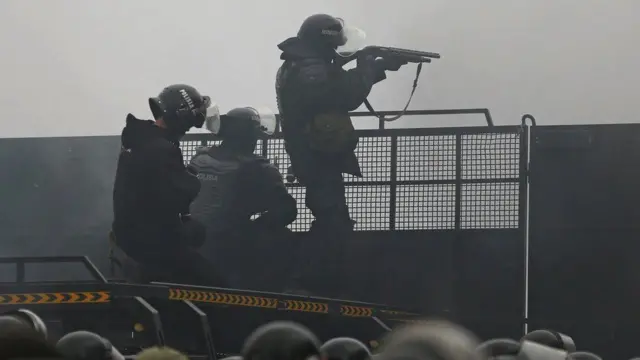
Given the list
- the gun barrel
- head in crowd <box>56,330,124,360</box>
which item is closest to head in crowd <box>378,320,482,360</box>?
head in crowd <box>56,330,124,360</box>

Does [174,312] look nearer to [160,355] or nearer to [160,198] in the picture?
[160,198]

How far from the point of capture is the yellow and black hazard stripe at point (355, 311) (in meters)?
6.29

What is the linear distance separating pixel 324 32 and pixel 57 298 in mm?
2479

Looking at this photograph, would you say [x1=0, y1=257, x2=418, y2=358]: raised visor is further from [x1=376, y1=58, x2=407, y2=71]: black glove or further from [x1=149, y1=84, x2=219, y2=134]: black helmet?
[x1=376, y1=58, x2=407, y2=71]: black glove

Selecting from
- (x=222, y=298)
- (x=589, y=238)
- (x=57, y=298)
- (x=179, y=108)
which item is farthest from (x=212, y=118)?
(x=589, y=238)

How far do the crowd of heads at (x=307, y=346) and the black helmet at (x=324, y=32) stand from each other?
2.56m

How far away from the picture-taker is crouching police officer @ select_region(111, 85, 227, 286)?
247 inches

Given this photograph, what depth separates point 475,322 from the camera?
6.64 metres

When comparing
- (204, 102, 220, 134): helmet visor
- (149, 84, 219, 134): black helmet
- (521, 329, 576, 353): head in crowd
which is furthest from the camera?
(204, 102, 220, 134): helmet visor

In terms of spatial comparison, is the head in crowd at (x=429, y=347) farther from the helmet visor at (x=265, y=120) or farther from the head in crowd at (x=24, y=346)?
the helmet visor at (x=265, y=120)

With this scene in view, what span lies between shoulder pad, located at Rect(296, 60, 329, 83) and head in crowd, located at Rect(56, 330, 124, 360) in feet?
10.4

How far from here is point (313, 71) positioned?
7.02 m

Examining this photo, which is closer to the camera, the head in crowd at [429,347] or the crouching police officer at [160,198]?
the head in crowd at [429,347]

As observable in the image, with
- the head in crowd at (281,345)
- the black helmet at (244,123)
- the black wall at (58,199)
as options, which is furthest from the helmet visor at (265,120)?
the head in crowd at (281,345)
